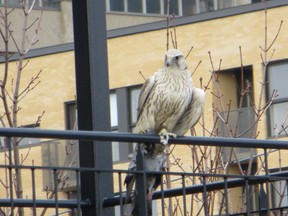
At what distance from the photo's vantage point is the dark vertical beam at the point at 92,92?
8844 mm

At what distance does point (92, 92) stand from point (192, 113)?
1.61m

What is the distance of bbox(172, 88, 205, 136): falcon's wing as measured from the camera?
10.4 meters

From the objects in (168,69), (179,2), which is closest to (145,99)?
(168,69)

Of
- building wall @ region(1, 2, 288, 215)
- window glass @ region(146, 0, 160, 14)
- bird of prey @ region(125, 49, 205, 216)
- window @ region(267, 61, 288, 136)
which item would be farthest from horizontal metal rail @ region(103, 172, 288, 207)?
window glass @ region(146, 0, 160, 14)

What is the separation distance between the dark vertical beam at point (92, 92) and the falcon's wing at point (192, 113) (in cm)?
150

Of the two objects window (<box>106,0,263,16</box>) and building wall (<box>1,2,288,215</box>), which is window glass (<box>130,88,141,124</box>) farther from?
window (<box>106,0,263,16</box>)

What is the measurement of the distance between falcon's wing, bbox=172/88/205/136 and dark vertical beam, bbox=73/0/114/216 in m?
1.50

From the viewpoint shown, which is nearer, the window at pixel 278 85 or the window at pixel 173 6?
the window at pixel 278 85

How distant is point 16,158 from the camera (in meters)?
10.2

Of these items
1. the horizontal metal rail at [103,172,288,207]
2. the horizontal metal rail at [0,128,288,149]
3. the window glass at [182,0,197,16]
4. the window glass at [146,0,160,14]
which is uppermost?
the window glass at [146,0,160,14]

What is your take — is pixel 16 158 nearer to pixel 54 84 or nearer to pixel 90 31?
pixel 90 31

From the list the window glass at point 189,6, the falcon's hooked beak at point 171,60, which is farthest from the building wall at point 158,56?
the falcon's hooked beak at point 171,60

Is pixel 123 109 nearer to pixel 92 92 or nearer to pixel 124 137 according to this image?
pixel 92 92

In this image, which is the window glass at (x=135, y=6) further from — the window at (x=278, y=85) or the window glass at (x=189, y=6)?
the window at (x=278, y=85)
